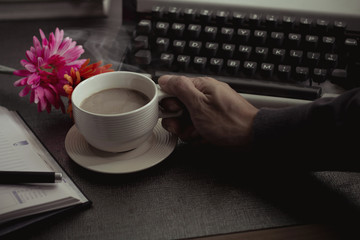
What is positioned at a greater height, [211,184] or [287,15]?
A: [287,15]

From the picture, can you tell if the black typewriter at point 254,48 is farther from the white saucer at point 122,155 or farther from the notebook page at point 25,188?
the notebook page at point 25,188

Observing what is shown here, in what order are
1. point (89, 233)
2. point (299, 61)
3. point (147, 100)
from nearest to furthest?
point (89, 233) → point (147, 100) → point (299, 61)

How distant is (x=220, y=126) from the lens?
631mm

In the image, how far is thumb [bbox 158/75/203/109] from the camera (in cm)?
65

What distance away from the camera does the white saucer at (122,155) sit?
611 mm

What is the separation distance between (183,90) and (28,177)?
10.6 inches

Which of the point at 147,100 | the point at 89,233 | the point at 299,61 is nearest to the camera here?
the point at 89,233

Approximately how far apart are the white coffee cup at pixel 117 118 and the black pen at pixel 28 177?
82 millimetres

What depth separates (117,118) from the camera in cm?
57

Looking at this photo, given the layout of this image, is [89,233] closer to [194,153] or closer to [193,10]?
[194,153]

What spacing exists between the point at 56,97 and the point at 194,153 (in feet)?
0.86

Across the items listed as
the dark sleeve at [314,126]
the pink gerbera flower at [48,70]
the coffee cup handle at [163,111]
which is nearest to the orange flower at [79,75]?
the pink gerbera flower at [48,70]

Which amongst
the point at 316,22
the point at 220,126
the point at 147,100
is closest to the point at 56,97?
the point at 147,100

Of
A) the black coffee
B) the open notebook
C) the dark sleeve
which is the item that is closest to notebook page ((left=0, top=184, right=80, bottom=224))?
the open notebook
